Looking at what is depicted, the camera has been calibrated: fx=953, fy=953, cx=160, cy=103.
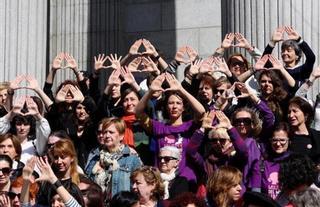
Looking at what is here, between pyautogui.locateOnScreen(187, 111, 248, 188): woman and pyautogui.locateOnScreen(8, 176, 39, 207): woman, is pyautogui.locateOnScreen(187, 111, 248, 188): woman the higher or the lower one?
the higher one

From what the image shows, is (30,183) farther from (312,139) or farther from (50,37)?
(50,37)

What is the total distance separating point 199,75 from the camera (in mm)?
12641

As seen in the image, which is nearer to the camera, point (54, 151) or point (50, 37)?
point (54, 151)

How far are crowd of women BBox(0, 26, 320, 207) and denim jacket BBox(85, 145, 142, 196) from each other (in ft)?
0.04

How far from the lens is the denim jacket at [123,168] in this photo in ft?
36.1

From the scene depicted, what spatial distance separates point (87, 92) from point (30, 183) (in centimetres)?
345

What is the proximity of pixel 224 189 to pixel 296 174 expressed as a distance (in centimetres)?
92

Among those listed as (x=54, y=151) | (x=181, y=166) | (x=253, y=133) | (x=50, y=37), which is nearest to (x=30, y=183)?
(x=54, y=151)

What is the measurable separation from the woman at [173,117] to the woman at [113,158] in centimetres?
48

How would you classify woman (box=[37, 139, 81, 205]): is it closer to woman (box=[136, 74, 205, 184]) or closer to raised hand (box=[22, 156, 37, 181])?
raised hand (box=[22, 156, 37, 181])

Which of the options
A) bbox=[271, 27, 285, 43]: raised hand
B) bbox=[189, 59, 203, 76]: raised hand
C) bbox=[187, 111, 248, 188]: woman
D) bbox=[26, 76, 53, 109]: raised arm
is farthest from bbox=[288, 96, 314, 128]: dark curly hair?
bbox=[26, 76, 53, 109]: raised arm

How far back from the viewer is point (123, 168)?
11.1m

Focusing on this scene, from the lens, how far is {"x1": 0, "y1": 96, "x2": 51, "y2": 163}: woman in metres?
12.2

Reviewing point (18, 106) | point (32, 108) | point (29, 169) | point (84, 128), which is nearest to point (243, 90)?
point (84, 128)
